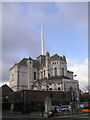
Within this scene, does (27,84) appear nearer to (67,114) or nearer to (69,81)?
(69,81)

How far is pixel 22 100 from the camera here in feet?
126

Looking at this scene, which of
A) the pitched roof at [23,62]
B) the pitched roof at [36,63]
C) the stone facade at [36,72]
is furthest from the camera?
the pitched roof at [36,63]

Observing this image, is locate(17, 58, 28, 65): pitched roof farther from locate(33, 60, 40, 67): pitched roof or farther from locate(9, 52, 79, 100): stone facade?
locate(33, 60, 40, 67): pitched roof

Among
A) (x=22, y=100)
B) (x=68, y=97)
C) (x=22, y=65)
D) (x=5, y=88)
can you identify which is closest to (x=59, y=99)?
(x=68, y=97)

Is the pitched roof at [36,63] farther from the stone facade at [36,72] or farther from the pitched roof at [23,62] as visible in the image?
the pitched roof at [23,62]

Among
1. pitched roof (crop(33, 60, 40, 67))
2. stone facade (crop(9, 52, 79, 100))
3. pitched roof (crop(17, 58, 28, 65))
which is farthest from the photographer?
pitched roof (crop(33, 60, 40, 67))

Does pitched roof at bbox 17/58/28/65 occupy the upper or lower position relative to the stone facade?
upper

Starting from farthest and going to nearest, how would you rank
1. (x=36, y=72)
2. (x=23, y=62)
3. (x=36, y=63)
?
(x=36, y=63) → (x=36, y=72) → (x=23, y=62)

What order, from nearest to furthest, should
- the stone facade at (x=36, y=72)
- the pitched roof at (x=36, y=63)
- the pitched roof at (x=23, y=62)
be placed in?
the stone facade at (x=36, y=72), the pitched roof at (x=23, y=62), the pitched roof at (x=36, y=63)

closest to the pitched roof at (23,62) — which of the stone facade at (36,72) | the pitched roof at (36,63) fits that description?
the stone facade at (36,72)

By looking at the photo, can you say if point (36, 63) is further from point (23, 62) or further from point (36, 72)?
point (23, 62)

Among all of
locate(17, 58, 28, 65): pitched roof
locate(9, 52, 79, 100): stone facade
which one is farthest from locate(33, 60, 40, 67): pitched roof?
locate(17, 58, 28, 65): pitched roof

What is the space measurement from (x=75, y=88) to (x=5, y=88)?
78.8 feet

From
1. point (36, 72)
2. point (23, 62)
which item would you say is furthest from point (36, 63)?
point (23, 62)
